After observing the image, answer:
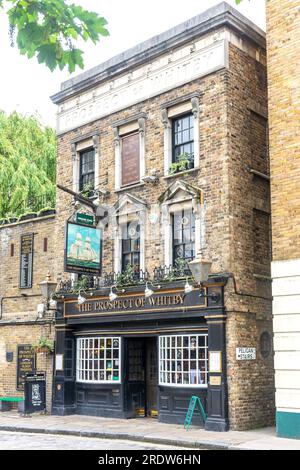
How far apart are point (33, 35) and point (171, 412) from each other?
13186 millimetres

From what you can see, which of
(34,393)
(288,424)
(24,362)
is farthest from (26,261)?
(288,424)

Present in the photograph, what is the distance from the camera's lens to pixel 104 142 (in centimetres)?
2044

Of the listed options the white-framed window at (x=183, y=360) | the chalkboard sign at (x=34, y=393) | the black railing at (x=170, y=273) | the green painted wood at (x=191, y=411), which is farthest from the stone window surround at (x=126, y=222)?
the chalkboard sign at (x=34, y=393)

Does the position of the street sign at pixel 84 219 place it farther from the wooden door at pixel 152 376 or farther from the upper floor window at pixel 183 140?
the wooden door at pixel 152 376

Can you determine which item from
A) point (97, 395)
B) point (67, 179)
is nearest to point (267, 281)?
point (97, 395)

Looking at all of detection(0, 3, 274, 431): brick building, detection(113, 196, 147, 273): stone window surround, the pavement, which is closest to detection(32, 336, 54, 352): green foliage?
detection(0, 3, 274, 431): brick building

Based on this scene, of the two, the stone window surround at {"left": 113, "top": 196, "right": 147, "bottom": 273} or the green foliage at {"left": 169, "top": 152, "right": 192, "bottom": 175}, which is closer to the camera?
the green foliage at {"left": 169, "top": 152, "right": 192, "bottom": 175}

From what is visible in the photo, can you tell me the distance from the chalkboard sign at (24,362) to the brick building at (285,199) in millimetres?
10052

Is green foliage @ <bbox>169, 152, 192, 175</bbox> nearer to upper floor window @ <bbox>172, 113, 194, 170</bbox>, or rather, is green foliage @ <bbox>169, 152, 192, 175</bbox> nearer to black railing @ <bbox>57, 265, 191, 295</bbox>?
upper floor window @ <bbox>172, 113, 194, 170</bbox>

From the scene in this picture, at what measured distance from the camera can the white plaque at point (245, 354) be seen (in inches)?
629

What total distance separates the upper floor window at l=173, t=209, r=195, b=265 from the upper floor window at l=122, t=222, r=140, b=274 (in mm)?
1443

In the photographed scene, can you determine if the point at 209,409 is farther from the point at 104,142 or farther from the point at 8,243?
the point at 8,243

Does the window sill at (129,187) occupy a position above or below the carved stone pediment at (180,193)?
above

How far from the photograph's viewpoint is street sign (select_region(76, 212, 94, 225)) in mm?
18344
